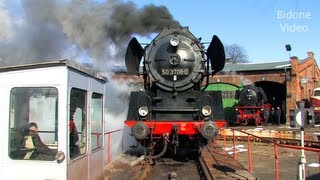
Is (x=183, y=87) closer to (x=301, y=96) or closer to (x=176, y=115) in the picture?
(x=176, y=115)

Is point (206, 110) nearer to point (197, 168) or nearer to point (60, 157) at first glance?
point (197, 168)

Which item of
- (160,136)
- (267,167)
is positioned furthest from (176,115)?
(267,167)

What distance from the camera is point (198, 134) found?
9.66 metres

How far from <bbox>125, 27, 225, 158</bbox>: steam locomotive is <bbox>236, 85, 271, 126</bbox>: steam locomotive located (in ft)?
58.4

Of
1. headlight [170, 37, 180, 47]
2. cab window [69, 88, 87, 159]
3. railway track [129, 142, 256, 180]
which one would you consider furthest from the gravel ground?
cab window [69, 88, 87, 159]

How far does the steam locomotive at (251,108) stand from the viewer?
28109mm

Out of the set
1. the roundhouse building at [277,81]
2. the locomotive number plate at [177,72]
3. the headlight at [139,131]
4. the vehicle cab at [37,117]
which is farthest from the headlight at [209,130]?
the roundhouse building at [277,81]

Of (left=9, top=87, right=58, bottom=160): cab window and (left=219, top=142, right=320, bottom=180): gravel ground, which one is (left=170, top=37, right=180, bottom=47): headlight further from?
(left=9, top=87, right=58, bottom=160): cab window

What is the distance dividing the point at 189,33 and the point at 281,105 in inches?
974

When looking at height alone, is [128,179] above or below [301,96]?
below

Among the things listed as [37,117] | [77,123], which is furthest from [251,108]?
[37,117]

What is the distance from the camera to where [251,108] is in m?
28.3

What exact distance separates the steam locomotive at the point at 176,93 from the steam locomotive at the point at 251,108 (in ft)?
58.4

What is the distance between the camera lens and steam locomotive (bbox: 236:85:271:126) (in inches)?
1107
